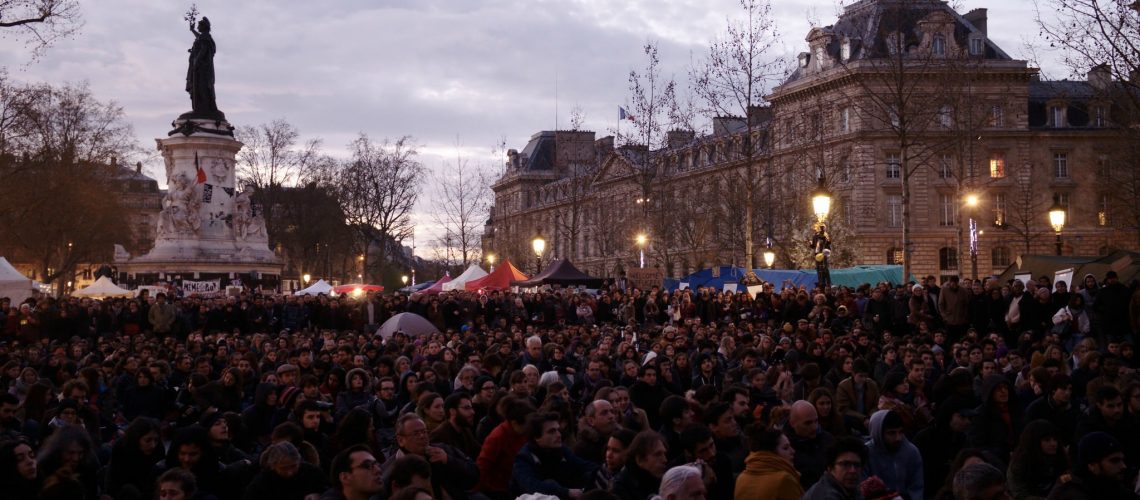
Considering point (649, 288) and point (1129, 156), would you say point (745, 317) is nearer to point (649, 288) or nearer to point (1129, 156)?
point (649, 288)

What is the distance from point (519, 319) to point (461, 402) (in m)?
22.2

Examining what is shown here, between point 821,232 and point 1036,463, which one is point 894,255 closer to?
point 821,232

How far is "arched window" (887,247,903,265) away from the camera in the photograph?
65500 millimetres

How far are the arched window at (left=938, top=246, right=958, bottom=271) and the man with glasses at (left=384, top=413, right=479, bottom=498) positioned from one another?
6176 centimetres

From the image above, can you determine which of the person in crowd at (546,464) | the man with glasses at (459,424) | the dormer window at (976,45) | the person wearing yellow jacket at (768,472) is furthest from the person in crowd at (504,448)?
the dormer window at (976,45)

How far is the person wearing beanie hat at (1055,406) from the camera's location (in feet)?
35.9

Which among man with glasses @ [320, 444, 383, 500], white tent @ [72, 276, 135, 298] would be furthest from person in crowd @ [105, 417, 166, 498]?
white tent @ [72, 276, 135, 298]

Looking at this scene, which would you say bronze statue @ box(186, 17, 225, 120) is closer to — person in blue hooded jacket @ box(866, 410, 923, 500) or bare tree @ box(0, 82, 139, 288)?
bare tree @ box(0, 82, 139, 288)

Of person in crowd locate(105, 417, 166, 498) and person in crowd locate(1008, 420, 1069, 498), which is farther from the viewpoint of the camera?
person in crowd locate(105, 417, 166, 498)

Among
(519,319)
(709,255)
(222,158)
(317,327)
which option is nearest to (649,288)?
(519,319)

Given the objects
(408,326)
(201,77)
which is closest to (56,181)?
(201,77)

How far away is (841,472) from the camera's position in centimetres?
711

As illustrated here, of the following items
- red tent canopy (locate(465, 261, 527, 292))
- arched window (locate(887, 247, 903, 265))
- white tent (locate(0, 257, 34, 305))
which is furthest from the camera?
arched window (locate(887, 247, 903, 265))

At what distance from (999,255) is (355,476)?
207ft
